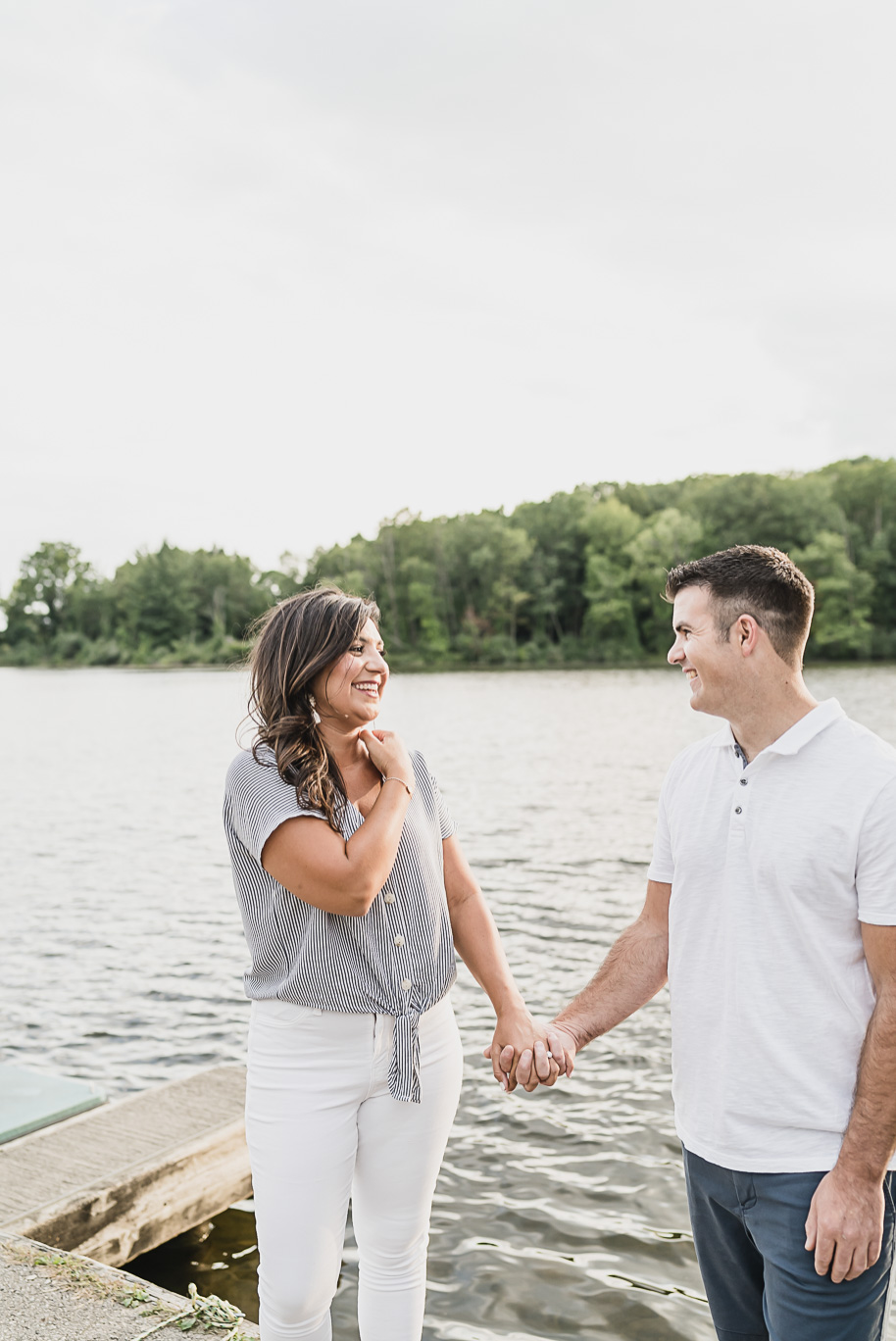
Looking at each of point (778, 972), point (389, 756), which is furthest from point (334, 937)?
point (778, 972)

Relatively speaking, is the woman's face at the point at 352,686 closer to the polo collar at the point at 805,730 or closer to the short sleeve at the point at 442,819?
the short sleeve at the point at 442,819

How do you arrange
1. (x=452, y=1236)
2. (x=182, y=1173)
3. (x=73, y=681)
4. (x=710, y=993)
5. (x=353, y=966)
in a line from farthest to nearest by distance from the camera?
1. (x=73, y=681)
2. (x=452, y=1236)
3. (x=182, y=1173)
4. (x=353, y=966)
5. (x=710, y=993)

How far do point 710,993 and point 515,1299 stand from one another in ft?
11.5

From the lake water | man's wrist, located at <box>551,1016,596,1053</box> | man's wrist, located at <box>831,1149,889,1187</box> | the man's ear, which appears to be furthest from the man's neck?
the lake water

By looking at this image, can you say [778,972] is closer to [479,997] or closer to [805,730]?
[805,730]

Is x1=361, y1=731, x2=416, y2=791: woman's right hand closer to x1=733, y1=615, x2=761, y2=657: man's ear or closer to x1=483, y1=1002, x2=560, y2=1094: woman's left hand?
x1=483, y1=1002, x2=560, y2=1094: woman's left hand

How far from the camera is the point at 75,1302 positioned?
360 centimetres

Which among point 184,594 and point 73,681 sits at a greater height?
point 184,594

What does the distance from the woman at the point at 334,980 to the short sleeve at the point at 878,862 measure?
111 cm

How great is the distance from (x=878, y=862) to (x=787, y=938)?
27 centimetres

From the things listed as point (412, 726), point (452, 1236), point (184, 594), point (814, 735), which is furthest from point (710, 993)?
point (184, 594)

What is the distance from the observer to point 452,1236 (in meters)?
5.86

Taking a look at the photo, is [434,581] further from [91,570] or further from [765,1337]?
[765,1337]

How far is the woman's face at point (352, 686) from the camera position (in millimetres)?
2975
